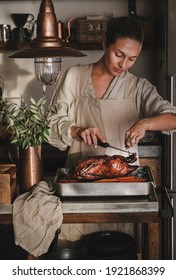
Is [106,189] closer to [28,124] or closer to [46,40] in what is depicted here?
[28,124]

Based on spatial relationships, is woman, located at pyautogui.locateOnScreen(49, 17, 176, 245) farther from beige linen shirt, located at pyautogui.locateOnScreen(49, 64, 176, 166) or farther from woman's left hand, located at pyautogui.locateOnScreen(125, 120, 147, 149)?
woman's left hand, located at pyautogui.locateOnScreen(125, 120, 147, 149)

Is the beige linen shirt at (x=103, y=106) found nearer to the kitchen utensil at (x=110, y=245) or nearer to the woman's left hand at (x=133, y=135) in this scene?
the kitchen utensil at (x=110, y=245)

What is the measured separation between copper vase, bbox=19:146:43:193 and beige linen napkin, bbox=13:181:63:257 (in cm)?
15

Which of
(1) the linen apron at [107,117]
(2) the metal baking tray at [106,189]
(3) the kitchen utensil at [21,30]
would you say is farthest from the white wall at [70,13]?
(2) the metal baking tray at [106,189]

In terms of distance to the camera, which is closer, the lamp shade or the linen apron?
the lamp shade

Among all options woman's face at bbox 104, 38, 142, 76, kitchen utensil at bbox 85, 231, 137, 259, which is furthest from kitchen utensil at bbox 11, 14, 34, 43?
kitchen utensil at bbox 85, 231, 137, 259

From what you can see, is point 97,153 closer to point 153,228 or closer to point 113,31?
point 113,31

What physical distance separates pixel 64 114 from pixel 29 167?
394 millimetres

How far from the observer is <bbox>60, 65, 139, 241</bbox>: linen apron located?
2.28 metres

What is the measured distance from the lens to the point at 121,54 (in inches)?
82.5

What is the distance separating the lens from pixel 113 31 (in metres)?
2.09

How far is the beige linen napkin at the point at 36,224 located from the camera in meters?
1.66

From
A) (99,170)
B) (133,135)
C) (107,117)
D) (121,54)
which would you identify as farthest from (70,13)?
(99,170)
